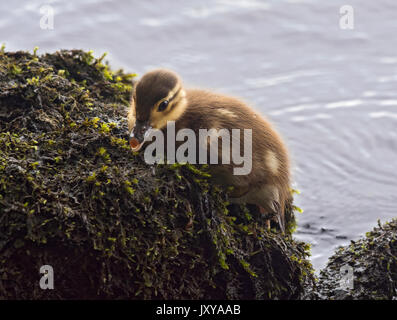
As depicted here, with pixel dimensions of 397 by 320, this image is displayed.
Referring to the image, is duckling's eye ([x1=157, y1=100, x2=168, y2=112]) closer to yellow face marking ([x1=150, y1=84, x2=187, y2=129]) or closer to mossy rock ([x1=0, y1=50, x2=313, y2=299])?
yellow face marking ([x1=150, y1=84, x2=187, y2=129])

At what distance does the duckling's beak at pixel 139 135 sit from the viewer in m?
4.05

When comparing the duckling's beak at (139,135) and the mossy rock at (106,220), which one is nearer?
the mossy rock at (106,220)

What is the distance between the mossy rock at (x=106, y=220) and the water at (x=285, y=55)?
9.06 feet

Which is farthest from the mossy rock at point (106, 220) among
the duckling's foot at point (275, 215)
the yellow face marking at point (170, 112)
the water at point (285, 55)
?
the water at point (285, 55)

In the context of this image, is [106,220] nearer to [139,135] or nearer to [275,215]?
[139,135]

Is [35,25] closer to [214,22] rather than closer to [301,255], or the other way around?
[214,22]

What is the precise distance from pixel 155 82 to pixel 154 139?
39 cm

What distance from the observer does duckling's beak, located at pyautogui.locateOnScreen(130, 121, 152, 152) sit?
13.3ft

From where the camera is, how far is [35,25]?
28.8 feet

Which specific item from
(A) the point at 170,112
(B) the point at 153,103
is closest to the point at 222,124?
(A) the point at 170,112

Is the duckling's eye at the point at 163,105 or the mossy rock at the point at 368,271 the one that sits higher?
the duckling's eye at the point at 163,105

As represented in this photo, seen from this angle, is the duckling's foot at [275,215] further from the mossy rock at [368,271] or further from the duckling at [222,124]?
the mossy rock at [368,271]

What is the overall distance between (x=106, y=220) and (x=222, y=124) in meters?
1.16

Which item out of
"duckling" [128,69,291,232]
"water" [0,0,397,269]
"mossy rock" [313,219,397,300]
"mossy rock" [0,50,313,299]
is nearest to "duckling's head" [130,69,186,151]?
"duckling" [128,69,291,232]
